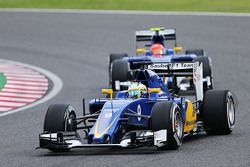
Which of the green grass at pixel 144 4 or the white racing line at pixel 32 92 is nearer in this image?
the white racing line at pixel 32 92

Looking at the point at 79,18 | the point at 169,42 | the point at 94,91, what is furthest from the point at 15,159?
the point at 79,18

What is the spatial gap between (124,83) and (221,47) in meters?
9.12

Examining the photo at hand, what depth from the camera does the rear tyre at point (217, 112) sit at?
13.6m

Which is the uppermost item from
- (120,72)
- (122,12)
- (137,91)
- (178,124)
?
(122,12)

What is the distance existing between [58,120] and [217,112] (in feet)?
8.57

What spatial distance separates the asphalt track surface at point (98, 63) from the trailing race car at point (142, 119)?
0.19m

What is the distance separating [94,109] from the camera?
13.3 m

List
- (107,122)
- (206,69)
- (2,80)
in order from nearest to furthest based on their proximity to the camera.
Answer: (107,122) → (206,69) → (2,80)

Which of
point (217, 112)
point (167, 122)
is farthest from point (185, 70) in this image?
point (167, 122)

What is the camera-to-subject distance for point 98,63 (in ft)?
87.4

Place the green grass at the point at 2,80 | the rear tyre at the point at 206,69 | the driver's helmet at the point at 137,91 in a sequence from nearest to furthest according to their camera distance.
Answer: the driver's helmet at the point at 137,91 < the rear tyre at the point at 206,69 < the green grass at the point at 2,80

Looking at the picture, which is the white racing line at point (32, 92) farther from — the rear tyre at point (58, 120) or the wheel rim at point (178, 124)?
the wheel rim at point (178, 124)

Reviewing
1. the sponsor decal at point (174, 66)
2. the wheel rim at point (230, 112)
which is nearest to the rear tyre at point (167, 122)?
the wheel rim at point (230, 112)

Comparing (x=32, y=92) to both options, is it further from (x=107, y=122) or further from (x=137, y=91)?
(x=107, y=122)
